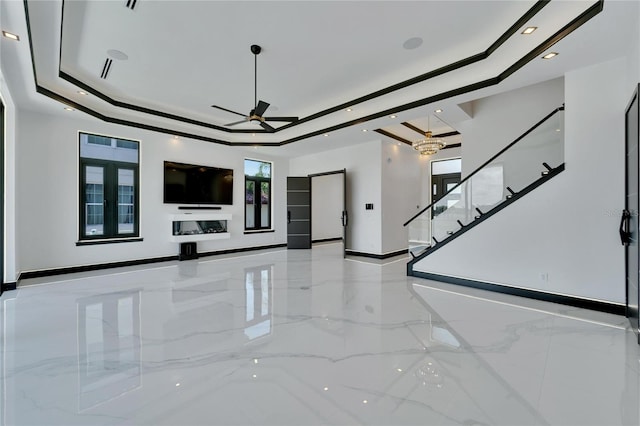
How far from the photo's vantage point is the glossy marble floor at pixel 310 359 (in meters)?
2.00

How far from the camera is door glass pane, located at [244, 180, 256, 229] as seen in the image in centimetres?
963

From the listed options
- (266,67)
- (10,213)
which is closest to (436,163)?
(266,67)

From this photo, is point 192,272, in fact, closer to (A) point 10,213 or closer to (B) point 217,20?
(A) point 10,213

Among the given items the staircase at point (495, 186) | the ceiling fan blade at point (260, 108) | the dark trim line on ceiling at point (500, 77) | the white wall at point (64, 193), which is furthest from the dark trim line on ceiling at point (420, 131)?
the white wall at point (64, 193)

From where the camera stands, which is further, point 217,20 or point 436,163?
point 436,163

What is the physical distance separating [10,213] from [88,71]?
2767 mm

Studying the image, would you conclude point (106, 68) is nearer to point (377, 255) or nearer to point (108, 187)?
point (108, 187)

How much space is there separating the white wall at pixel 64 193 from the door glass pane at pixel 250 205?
2.24 m

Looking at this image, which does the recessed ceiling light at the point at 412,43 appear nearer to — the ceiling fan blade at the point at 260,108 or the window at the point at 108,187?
the ceiling fan blade at the point at 260,108

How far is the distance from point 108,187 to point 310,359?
263 inches

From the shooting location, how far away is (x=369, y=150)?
8383 millimetres

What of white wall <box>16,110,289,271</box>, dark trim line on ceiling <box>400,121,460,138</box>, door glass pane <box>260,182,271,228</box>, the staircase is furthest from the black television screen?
the staircase

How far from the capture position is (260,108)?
184 inches

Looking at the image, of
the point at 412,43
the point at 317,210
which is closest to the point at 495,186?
the point at 412,43
